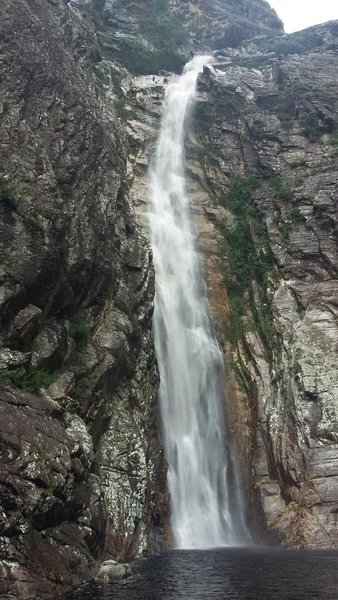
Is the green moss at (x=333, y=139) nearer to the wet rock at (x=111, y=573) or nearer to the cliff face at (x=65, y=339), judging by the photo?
the cliff face at (x=65, y=339)

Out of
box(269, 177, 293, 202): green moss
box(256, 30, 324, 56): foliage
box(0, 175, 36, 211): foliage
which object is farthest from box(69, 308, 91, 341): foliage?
box(256, 30, 324, 56): foliage

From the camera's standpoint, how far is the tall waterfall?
82.4 ft

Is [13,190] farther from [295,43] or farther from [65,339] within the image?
[295,43]

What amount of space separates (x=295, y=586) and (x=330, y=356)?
54.5 feet

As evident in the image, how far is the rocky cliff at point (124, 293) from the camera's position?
15.5 metres

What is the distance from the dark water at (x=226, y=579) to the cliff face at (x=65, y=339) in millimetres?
1404

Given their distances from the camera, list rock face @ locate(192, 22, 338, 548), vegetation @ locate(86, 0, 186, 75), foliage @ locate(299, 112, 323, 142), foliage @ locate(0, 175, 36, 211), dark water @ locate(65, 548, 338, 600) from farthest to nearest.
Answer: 1. vegetation @ locate(86, 0, 186, 75)
2. foliage @ locate(299, 112, 323, 142)
3. rock face @ locate(192, 22, 338, 548)
4. foliage @ locate(0, 175, 36, 211)
5. dark water @ locate(65, 548, 338, 600)

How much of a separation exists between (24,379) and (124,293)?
30.3 feet

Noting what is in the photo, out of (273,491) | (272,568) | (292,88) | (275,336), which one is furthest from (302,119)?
(272,568)

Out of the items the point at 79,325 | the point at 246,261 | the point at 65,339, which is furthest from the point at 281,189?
the point at 65,339

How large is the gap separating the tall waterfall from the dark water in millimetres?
4749

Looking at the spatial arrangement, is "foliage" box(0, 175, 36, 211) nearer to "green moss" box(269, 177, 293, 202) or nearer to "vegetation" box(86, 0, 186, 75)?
"green moss" box(269, 177, 293, 202)

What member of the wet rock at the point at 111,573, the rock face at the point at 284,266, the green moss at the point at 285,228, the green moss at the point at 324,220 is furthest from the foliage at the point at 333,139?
the wet rock at the point at 111,573

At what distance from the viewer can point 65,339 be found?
2020cm
